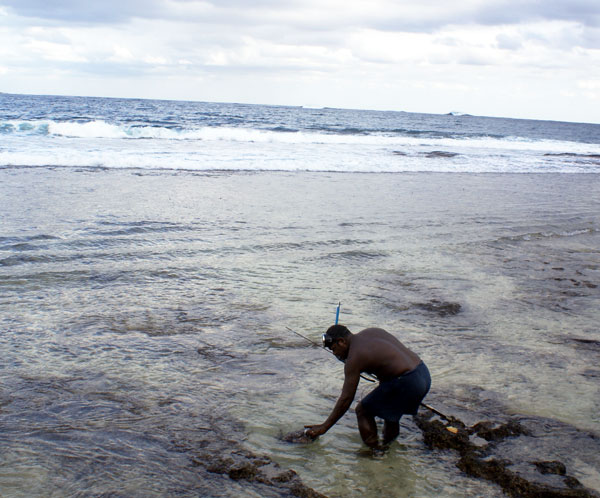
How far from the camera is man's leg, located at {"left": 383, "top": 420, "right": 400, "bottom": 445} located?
357 centimetres

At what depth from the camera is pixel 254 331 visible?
17.3ft

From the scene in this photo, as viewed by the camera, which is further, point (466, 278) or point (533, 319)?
point (466, 278)

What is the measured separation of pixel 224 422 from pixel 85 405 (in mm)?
984

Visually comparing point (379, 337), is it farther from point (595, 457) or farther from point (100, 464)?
point (100, 464)

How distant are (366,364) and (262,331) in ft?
6.83

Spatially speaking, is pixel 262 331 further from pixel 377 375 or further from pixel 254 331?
pixel 377 375

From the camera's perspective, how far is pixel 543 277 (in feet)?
24.3

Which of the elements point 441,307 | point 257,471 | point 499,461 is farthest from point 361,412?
point 441,307

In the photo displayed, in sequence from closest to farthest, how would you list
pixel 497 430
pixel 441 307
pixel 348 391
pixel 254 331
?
pixel 348 391 → pixel 497 430 → pixel 254 331 → pixel 441 307

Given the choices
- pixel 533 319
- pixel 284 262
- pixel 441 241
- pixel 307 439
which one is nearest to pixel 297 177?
pixel 441 241

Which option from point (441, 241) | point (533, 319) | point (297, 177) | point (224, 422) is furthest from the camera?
point (297, 177)

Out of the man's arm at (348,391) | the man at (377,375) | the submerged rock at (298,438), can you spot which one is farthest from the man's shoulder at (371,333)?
the submerged rock at (298,438)

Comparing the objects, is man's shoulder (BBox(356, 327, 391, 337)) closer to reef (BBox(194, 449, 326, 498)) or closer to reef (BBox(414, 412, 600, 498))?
reef (BBox(414, 412, 600, 498))

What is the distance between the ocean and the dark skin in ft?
0.56
